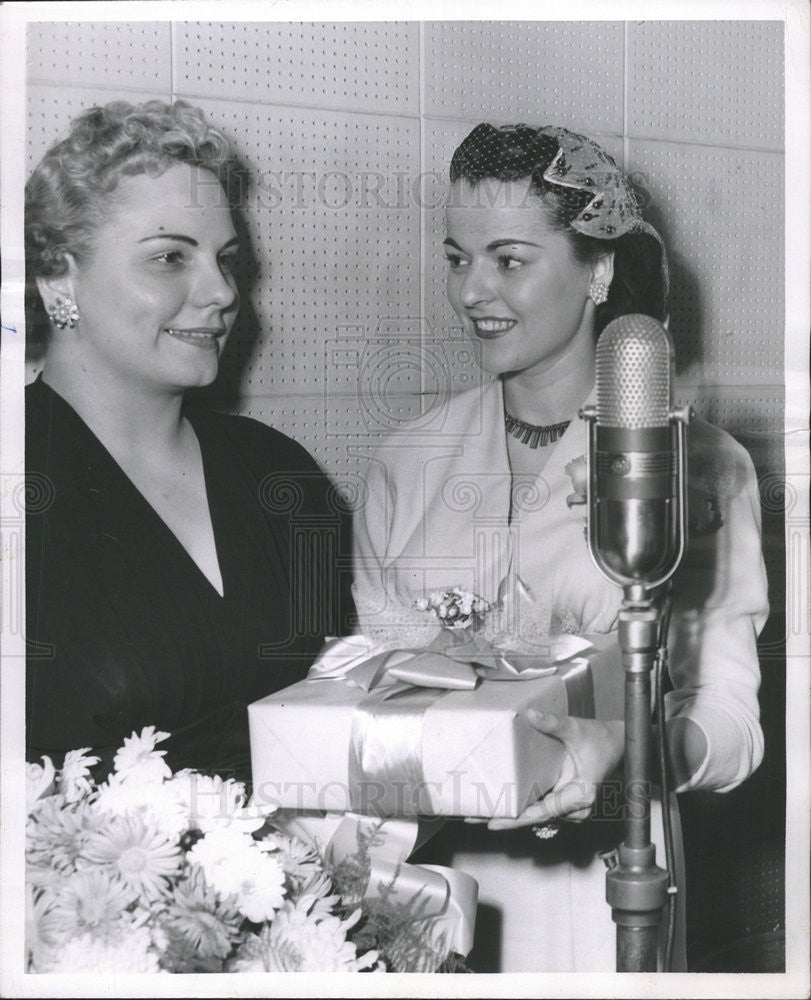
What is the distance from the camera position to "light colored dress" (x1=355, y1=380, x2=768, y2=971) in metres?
1.35

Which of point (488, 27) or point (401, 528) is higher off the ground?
point (488, 27)

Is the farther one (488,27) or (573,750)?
(488,27)

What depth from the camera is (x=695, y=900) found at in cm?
142

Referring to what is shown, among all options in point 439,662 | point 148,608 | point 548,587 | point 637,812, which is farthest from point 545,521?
point 148,608

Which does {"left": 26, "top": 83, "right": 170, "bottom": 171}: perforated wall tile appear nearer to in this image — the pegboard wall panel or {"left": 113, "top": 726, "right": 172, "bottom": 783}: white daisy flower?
the pegboard wall panel

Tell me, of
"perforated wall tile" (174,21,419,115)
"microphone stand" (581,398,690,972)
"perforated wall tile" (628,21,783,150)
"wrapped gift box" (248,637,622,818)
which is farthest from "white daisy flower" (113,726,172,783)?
"perforated wall tile" (628,21,783,150)

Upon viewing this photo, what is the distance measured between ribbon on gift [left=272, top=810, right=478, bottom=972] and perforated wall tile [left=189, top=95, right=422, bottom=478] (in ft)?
1.32

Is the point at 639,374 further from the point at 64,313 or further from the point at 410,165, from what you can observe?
the point at 64,313

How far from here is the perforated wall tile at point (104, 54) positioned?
1.33 metres

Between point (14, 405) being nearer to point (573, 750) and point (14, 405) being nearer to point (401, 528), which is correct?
point (401, 528)

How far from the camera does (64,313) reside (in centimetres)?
133

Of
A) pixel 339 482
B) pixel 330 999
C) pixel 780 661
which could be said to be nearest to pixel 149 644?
pixel 339 482

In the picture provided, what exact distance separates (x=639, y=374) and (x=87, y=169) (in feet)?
2.11

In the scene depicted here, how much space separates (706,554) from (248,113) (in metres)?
0.71
